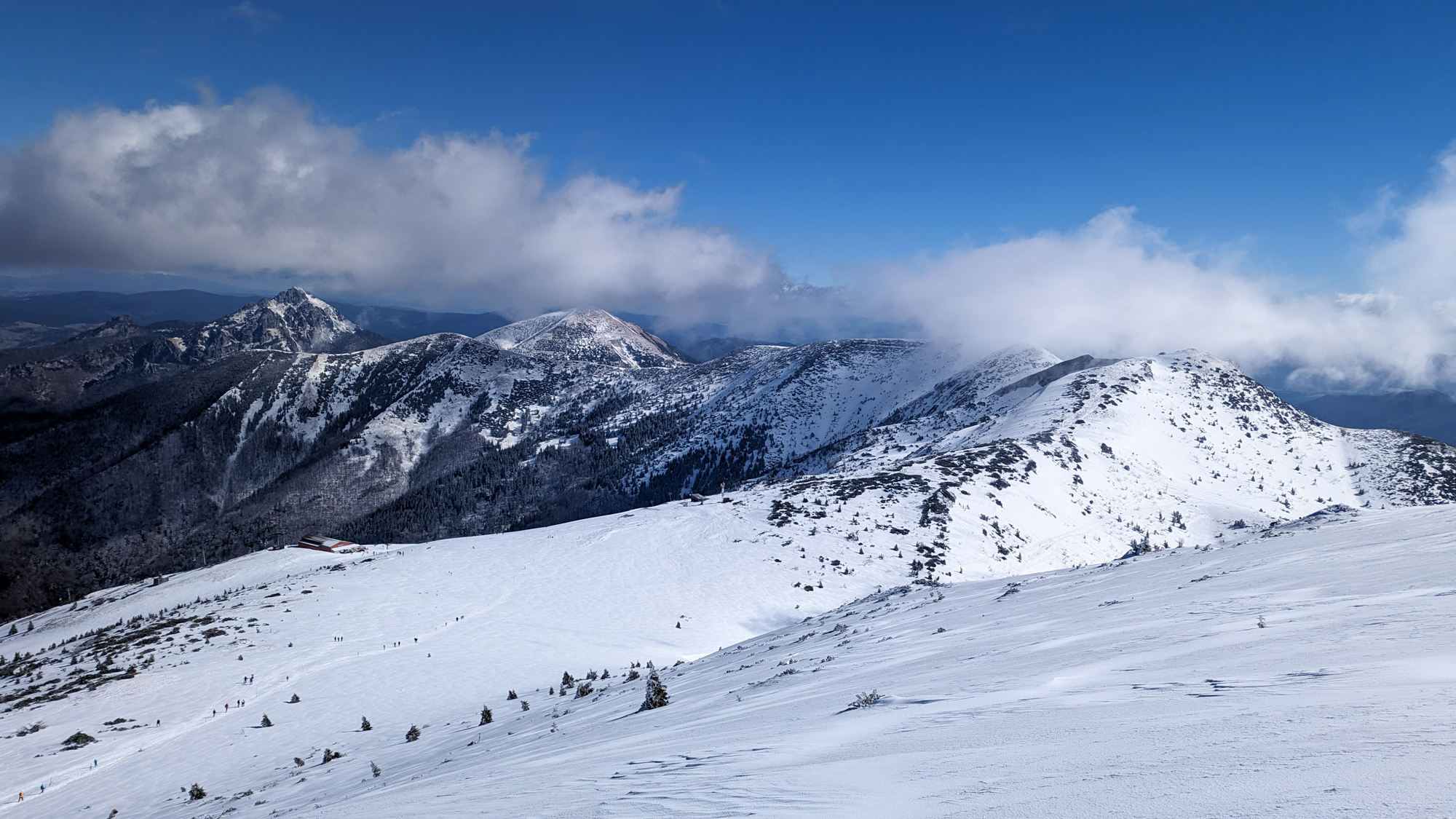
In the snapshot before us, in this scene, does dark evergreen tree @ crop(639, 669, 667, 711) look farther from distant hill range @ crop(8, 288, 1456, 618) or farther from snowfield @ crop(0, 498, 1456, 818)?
distant hill range @ crop(8, 288, 1456, 618)

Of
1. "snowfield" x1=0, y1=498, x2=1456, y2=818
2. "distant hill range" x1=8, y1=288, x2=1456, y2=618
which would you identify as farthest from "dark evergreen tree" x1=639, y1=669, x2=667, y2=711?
"distant hill range" x1=8, y1=288, x2=1456, y2=618

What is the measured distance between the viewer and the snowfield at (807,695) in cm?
330

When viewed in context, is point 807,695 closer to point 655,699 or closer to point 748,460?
point 655,699

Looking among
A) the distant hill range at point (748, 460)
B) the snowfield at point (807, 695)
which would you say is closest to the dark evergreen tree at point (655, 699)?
the snowfield at point (807, 695)

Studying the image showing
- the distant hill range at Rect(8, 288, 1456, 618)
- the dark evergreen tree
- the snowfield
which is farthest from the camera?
the distant hill range at Rect(8, 288, 1456, 618)

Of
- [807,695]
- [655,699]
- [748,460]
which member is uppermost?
[748,460]

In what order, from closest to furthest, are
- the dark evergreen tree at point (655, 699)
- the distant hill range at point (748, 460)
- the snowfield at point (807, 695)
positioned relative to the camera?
the snowfield at point (807, 695) → the dark evergreen tree at point (655, 699) → the distant hill range at point (748, 460)

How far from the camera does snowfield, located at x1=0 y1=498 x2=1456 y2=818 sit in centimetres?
330

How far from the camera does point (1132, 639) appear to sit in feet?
22.6

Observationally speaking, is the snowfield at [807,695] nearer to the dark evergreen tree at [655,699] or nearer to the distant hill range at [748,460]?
the dark evergreen tree at [655,699]

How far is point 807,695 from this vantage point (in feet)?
24.3

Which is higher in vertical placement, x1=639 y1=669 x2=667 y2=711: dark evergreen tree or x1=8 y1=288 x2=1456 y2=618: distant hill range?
x1=8 y1=288 x2=1456 y2=618: distant hill range

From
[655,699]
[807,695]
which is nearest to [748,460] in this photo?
[655,699]

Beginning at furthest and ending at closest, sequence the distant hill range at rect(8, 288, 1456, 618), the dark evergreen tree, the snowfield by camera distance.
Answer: the distant hill range at rect(8, 288, 1456, 618) → the dark evergreen tree → the snowfield
